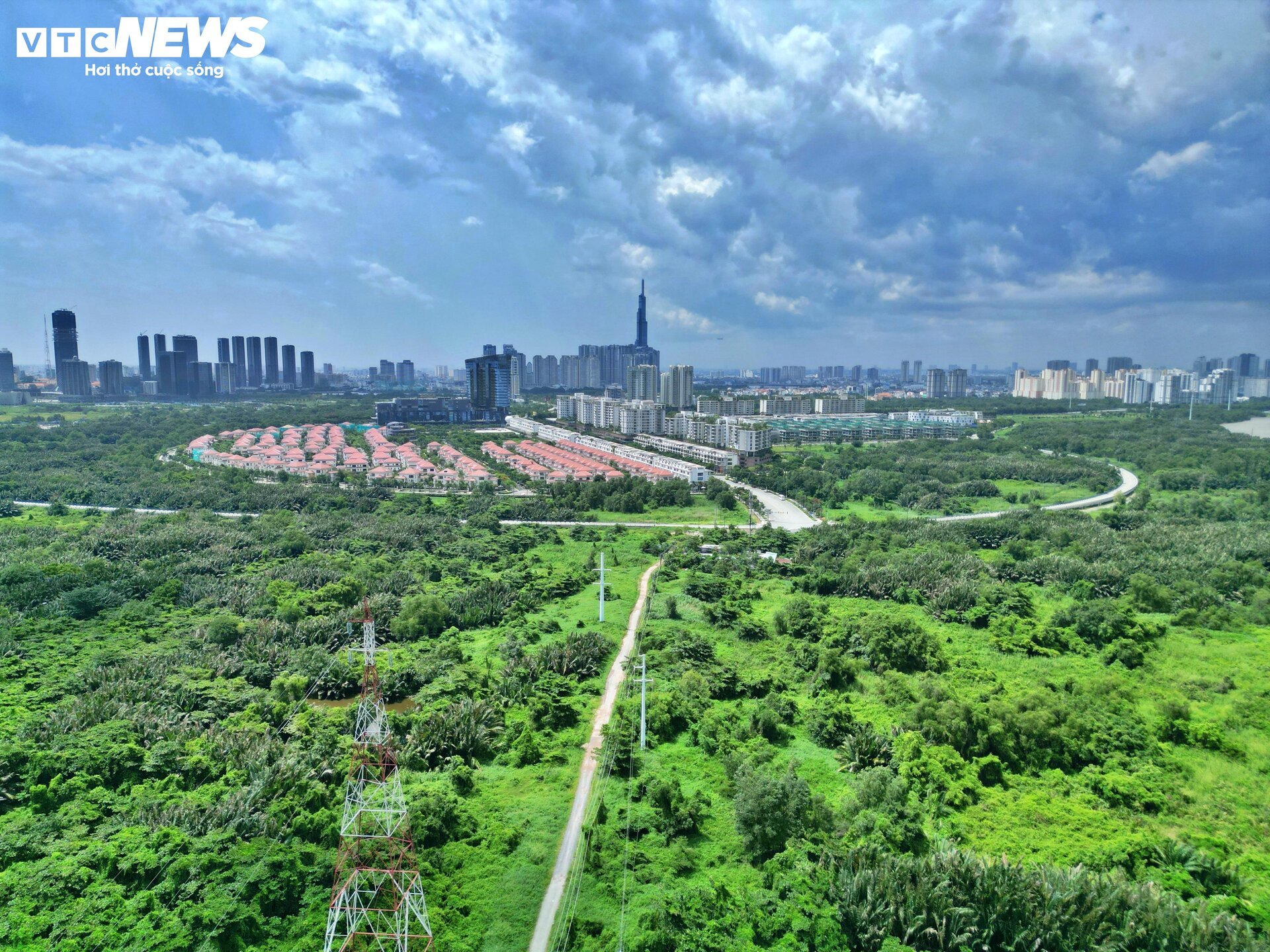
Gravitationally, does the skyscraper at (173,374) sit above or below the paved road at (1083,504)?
above

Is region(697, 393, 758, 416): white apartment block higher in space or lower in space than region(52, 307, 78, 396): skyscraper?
lower

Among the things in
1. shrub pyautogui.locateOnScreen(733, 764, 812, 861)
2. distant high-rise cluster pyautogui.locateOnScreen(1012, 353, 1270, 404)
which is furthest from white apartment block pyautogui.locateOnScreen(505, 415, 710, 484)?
distant high-rise cluster pyautogui.locateOnScreen(1012, 353, 1270, 404)

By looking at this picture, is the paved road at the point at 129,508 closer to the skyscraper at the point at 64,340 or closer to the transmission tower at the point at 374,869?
the transmission tower at the point at 374,869

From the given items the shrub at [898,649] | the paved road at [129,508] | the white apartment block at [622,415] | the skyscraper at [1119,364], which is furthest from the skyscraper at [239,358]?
the skyscraper at [1119,364]

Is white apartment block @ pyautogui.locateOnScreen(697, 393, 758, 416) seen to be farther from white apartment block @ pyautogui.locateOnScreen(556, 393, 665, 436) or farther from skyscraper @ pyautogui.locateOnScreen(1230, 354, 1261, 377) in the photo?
skyscraper @ pyautogui.locateOnScreen(1230, 354, 1261, 377)

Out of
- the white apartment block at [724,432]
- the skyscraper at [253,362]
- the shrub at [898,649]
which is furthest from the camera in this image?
the skyscraper at [253,362]

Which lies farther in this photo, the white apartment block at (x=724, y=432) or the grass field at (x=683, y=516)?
the white apartment block at (x=724, y=432)
